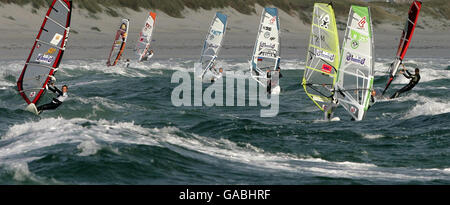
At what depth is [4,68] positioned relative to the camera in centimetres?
3612

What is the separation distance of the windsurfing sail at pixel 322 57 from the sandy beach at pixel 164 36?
23099mm

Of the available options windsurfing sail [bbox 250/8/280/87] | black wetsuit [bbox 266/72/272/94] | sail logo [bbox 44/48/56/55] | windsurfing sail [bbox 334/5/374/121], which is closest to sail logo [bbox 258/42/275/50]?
windsurfing sail [bbox 250/8/280/87]

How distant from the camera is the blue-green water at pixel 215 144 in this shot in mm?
12602

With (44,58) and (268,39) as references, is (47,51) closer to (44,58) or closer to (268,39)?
(44,58)

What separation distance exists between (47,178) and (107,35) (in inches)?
1801

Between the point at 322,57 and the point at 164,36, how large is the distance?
40.7m

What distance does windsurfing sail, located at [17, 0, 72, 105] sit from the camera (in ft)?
61.8

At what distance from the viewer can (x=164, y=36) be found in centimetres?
6219

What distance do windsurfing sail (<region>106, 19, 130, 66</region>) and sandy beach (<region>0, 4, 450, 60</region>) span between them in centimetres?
459

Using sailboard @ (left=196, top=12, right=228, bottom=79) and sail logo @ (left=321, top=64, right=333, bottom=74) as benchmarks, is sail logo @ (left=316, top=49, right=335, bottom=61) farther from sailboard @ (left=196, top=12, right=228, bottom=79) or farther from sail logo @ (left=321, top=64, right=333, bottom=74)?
sailboard @ (left=196, top=12, right=228, bottom=79)

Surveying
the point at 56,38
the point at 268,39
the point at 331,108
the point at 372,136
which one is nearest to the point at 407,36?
the point at 331,108

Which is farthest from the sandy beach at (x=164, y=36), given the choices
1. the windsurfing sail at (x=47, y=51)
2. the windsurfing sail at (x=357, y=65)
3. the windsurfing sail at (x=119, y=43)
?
the windsurfing sail at (x=357, y=65)
